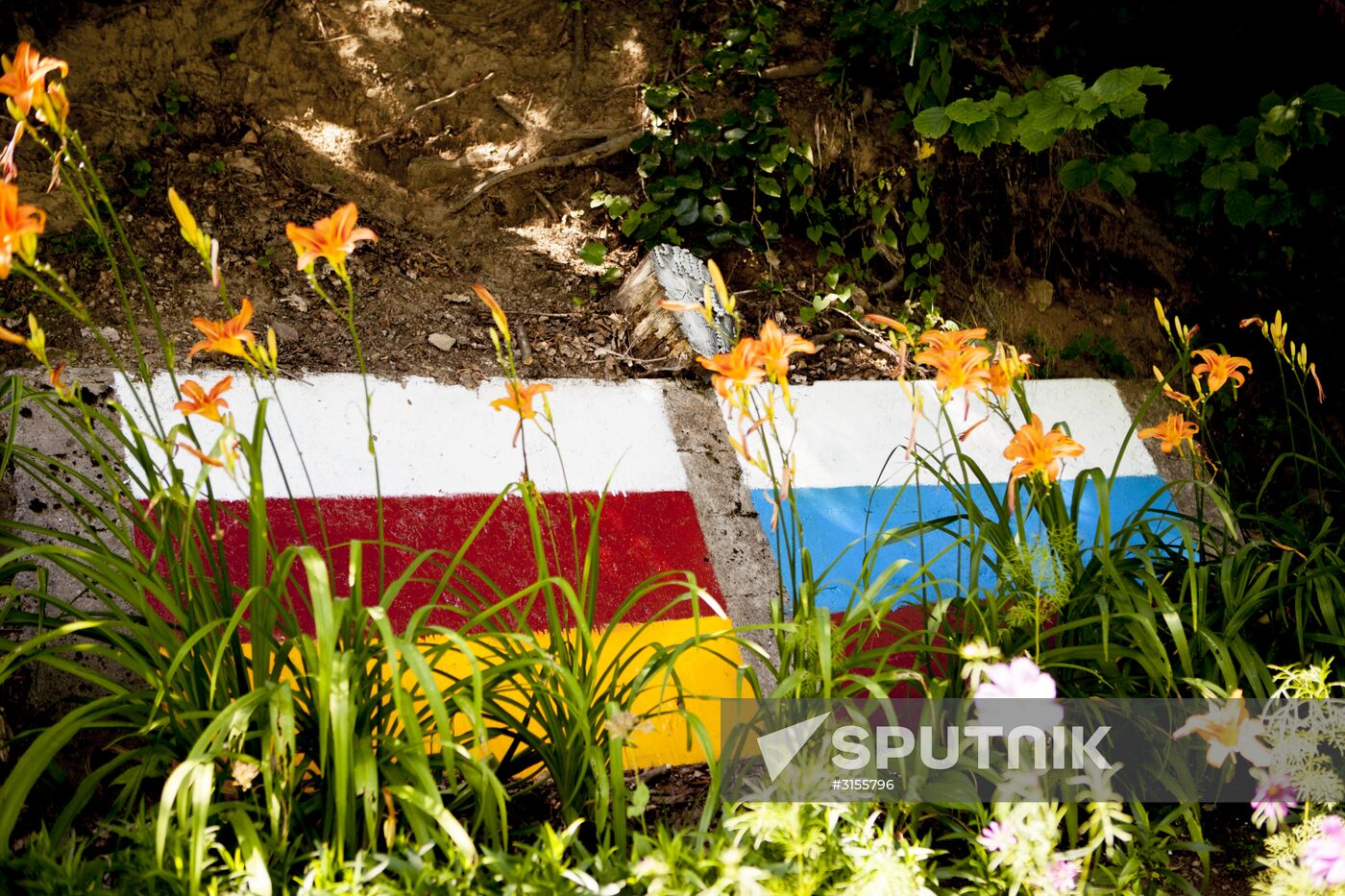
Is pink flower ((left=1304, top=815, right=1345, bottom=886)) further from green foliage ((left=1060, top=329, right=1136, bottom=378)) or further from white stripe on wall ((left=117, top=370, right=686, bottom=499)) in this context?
green foliage ((left=1060, top=329, right=1136, bottom=378))

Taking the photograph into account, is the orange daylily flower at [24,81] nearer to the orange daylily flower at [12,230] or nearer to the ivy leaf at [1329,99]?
the orange daylily flower at [12,230]

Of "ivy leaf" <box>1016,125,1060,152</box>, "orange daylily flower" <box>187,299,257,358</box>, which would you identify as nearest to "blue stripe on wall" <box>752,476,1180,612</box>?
"ivy leaf" <box>1016,125,1060,152</box>

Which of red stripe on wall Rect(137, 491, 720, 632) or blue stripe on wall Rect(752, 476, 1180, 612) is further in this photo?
blue stripe on wall Rect(752, 476, 1180, 612)

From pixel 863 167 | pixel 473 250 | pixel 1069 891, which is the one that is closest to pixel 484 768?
pixel 1069 891

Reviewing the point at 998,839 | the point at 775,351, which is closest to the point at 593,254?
the point at 775,351

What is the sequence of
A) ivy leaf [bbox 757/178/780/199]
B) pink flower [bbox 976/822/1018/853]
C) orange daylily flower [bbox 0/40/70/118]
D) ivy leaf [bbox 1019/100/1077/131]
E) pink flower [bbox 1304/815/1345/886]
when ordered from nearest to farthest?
pink flower [bbox 1304/815/1345/886] < orange daylily flower [bbox 0/40/70/118] < pink flower [bbox 976/822/1018/853] < ivy leaf [bbox 1019/100/1077/131] < ivy leaf [bbox 757/178/780/199]

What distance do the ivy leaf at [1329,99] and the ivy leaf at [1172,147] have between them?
0.32 metres

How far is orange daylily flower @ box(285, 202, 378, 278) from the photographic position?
1.53m

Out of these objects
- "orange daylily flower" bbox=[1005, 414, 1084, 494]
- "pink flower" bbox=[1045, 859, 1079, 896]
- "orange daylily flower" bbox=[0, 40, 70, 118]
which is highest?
"orange daylily flower" bbox=[0, 40, 70, 118]

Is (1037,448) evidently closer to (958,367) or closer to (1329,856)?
(958,367)

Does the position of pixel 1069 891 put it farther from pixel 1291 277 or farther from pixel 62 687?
pixel 1291 277

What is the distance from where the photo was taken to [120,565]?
1.66 meters

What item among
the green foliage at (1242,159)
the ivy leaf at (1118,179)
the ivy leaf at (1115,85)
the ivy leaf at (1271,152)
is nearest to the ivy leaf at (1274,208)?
the green foliage at (1242,159)

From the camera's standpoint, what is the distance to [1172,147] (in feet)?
10.6
